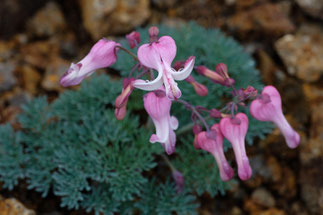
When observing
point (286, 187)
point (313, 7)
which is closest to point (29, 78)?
point (286, 187)

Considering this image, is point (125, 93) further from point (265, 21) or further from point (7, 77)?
point (265, 21)

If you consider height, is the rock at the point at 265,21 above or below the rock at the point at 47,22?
below

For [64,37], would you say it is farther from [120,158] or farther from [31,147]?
[120,158]

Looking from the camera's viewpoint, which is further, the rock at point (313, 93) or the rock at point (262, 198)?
the rock at point (313, 93)

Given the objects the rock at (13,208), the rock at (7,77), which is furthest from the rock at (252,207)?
the rock at (7,77)

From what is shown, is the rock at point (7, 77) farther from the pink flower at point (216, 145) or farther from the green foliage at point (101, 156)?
the pink flower at point (216, 145)

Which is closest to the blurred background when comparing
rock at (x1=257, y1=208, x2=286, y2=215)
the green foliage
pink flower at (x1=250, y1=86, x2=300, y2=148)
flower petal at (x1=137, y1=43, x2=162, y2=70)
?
rock at (x1=257, y1=208, x2=286, y2=215)

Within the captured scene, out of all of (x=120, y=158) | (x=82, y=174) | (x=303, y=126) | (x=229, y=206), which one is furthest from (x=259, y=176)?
(x=82, y=174)
